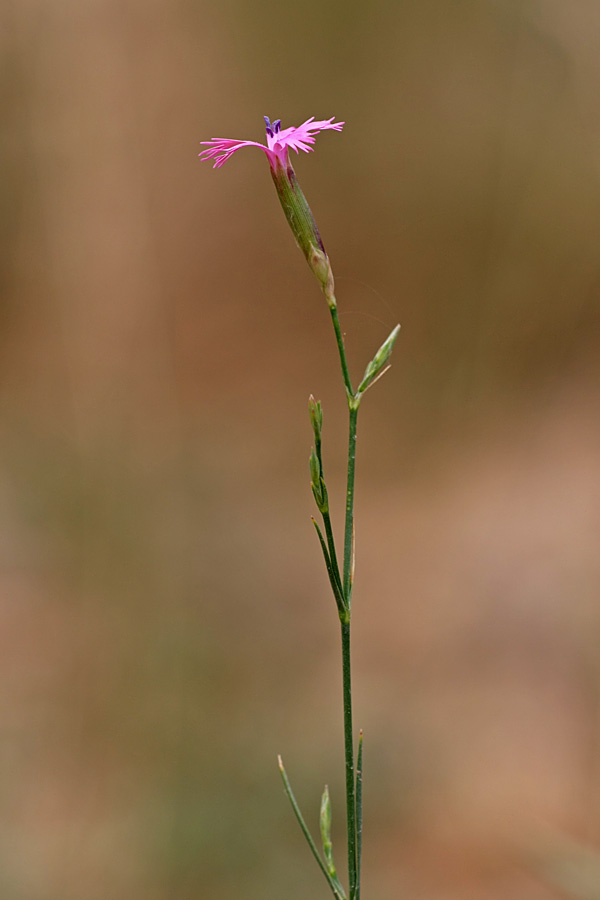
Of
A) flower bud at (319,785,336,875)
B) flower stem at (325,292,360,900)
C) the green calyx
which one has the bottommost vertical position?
flower bud at (319,785,336,875)

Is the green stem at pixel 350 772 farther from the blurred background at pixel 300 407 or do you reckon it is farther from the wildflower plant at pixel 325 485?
the blurred background at pixel 300 407

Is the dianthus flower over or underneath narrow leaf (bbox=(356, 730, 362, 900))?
over

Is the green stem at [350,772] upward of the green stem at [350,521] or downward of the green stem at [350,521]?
downward

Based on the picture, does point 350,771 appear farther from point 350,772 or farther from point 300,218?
point 300,218

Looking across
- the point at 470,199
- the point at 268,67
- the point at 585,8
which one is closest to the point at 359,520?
the point at 470,199

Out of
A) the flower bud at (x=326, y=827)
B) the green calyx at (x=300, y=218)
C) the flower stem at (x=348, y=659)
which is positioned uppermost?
the green calyx at (x=300, y=218)

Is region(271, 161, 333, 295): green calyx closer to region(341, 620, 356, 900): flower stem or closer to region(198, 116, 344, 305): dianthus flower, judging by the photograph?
region(198, 116, 344, 305): dianthus flower

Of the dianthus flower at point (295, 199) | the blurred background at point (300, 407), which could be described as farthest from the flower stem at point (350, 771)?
the blurred background at point (300, 407)

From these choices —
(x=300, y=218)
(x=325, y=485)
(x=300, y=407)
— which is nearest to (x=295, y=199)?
(x=300, y=218)

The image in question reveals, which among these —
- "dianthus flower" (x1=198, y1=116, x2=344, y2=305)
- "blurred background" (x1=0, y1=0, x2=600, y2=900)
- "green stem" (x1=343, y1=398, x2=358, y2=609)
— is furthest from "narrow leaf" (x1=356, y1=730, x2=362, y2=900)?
"blurred background" (x1=0, y1=0, x2=600, y2=900)
